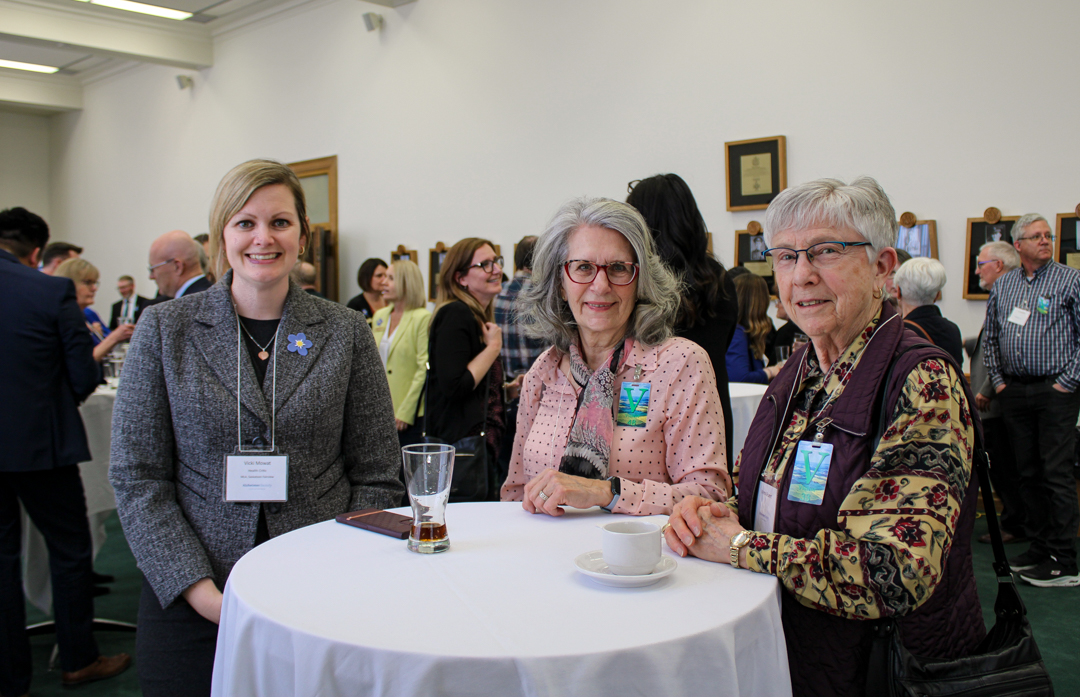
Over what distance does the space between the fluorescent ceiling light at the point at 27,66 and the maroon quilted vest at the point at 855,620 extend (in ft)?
42.6

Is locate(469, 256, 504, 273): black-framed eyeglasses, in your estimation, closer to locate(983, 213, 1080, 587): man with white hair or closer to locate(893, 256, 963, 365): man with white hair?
locate(893, 256, 963, 365): man with white hair

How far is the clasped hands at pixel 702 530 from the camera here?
1.33m

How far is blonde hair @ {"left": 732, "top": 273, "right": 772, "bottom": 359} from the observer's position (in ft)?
15.6

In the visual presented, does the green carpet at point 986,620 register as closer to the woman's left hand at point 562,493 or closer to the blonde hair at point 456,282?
the blonde hair at point 456,282

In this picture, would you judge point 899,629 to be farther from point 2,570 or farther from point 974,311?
point 974,311

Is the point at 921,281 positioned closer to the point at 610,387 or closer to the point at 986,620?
the point at 986,620

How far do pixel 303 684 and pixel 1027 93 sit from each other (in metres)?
5.15

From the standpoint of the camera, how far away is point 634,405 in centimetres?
180

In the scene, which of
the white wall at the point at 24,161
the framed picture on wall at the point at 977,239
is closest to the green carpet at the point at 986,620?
the framed picture on wall at the point at 977,239

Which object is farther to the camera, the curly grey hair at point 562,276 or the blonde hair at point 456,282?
the blonde hair at point 456,282

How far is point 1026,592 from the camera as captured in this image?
3729mm

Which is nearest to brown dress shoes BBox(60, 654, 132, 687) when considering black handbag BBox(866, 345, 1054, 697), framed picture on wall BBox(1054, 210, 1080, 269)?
black handbag BBox(866, 345, 1054, 697)

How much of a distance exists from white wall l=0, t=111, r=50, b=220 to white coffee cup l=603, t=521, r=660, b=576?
14.2 m

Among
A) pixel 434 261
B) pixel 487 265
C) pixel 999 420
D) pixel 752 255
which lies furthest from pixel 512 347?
pixel 434 261
